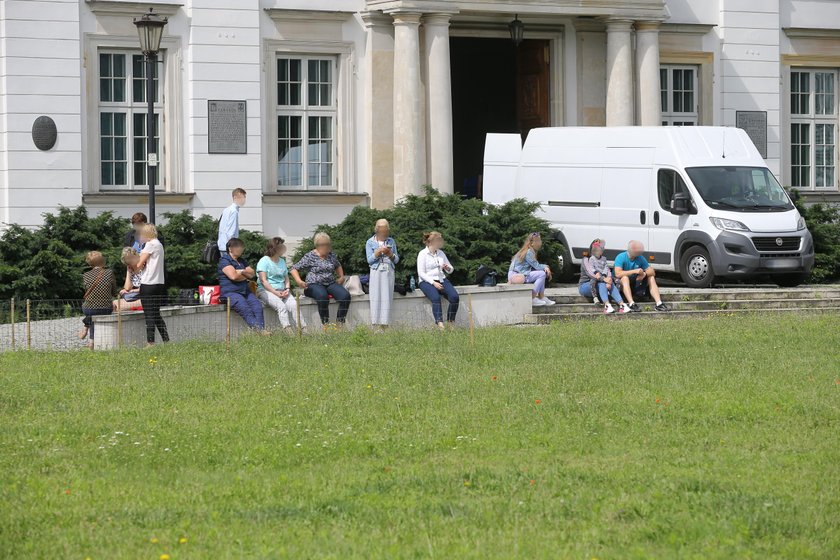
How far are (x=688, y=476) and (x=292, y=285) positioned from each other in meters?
13.4

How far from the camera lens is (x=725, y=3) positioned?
29.5 meters

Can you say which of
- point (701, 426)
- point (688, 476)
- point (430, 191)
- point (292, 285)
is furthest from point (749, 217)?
point (688, 476)

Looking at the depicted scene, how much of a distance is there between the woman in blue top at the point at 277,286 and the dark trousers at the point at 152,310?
163 cm

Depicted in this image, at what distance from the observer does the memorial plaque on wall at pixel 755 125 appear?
97.7 feet

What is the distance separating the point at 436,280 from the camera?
19.5 meters

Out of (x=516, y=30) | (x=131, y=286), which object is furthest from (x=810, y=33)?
(x=131, y=286)

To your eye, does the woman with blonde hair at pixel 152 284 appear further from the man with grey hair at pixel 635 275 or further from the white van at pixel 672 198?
the white van at pixel 672 198

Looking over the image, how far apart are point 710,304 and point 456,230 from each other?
12.9ft

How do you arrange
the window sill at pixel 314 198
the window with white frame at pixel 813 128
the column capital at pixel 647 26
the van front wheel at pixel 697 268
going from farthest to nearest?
the window with white frame at pixel 813 128 → the column capital at pixel 647 26 → the window sill at pixel 314 198 → the van front wheel at pixel 697 268

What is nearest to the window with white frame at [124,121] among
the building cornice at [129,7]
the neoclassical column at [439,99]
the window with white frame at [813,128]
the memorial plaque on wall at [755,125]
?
the building cornice at [129,7]

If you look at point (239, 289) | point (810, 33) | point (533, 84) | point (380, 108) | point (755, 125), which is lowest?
point (239, 289)

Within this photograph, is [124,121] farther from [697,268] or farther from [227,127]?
[697,268]

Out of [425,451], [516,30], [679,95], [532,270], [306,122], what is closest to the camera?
[425,451]

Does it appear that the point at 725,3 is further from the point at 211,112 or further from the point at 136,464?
the point at 136,464
